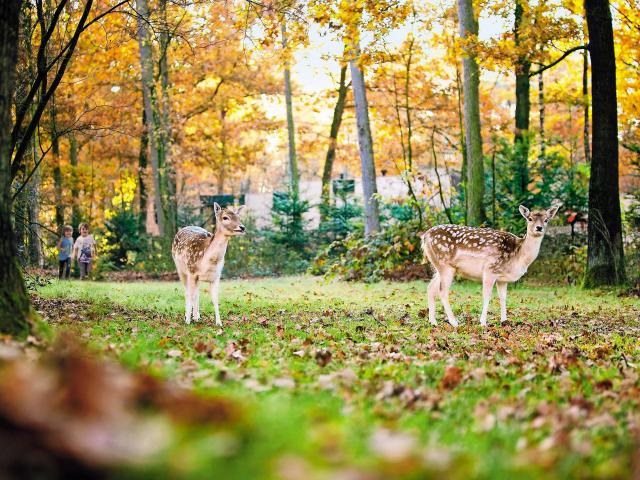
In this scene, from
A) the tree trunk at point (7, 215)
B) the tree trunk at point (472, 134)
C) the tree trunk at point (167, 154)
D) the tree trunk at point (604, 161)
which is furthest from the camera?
the tree trunk at point (167, 154)

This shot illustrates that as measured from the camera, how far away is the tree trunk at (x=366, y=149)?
987 inches

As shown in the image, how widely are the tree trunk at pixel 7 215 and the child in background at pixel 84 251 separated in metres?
18.8

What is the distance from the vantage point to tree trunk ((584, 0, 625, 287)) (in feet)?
58.2

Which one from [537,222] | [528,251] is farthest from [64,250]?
[537,222]

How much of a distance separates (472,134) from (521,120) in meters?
7.49

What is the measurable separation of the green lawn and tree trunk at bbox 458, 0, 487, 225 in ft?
19.4

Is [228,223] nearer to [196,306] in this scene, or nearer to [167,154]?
[196,306]

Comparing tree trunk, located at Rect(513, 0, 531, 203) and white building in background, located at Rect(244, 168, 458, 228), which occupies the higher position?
tree trunk, located at Rect(513, 0, 531, 203)

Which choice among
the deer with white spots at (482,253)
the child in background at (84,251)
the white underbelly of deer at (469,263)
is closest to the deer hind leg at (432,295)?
the deer with white spots at (482,253)

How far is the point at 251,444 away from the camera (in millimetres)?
2475

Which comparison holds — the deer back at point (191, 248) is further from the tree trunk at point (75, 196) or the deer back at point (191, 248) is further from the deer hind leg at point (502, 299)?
the tree trunk at point (75, 196)

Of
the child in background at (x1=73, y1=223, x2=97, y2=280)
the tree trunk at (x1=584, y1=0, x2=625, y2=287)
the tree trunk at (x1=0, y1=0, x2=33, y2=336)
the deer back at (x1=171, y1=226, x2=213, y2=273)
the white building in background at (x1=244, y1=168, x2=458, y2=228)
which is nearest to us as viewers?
the tree trunk at (x1=0, y1=0, x2=33, y2=336)

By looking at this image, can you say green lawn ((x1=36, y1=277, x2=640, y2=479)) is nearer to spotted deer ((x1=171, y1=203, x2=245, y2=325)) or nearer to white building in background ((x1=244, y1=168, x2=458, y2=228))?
spotted deer ((x1=171, y1=203, x2=245, y2=325))

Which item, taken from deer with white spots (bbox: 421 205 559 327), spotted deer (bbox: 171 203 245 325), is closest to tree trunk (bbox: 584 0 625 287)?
deer with white spots (bbox: 421 205 559 327)
